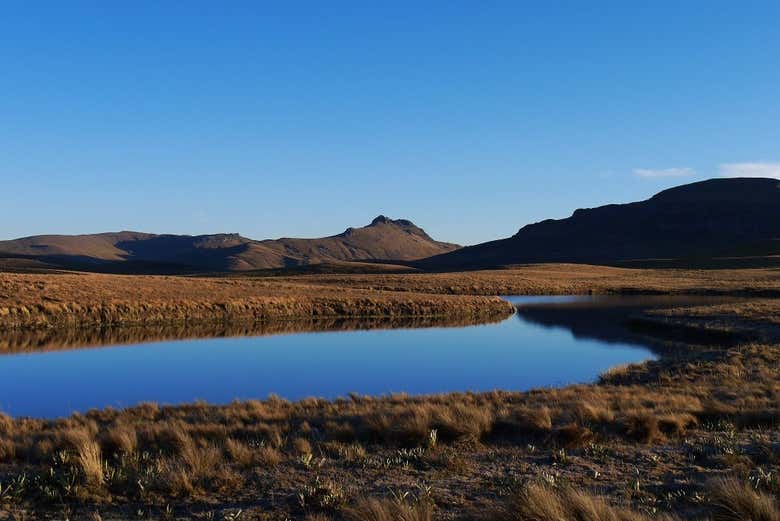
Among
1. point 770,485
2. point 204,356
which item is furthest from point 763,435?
point 204,356

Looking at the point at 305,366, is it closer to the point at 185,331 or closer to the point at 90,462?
the point at 185,331

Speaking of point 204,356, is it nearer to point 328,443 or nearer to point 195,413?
point 195,413

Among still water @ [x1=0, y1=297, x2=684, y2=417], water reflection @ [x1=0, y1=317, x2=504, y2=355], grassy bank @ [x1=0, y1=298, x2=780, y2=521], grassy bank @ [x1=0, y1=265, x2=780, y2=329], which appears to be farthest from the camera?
grassy bank @ [x1=0, y1=265, x2=780, y2=329]

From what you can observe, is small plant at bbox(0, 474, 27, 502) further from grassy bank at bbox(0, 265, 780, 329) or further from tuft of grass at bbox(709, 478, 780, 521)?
grassy bank at bbox(0, 265, 780, 329)

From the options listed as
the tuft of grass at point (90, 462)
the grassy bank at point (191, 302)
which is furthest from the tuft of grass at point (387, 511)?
the grassy bank at point (191, 302)

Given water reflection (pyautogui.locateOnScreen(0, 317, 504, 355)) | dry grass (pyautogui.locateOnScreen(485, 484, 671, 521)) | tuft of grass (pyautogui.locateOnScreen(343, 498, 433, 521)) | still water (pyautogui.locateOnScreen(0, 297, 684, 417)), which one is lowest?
still water (pyautogui.locateOnScreen(0, 297, 684, 417))

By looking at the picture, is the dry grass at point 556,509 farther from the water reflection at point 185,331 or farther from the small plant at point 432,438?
the water reflection at point 185,331

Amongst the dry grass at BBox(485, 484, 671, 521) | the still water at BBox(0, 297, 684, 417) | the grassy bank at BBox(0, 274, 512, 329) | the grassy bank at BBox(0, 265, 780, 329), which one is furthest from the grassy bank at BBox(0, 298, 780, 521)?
the grassy bank at BBox(0, 274, 512, 329)

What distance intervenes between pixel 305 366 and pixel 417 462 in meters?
15.7

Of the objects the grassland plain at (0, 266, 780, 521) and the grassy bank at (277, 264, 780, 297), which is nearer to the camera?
the grassland plain at (0, 266, 780, 521)

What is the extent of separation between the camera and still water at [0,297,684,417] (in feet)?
63.0

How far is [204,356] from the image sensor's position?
86.7 feet

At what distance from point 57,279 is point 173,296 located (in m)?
9.03

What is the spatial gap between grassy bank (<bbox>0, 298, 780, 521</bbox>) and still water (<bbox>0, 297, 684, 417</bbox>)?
17.8 ft
